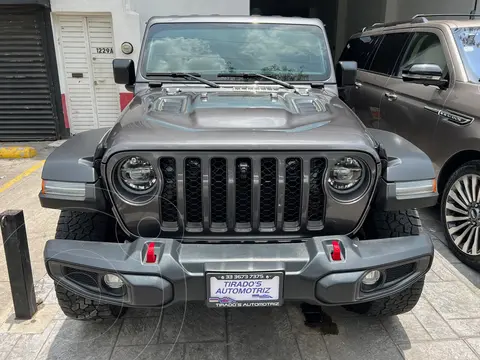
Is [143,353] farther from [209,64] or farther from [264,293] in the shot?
[209,64]

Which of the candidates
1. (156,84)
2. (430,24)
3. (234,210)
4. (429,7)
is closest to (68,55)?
(156,84)

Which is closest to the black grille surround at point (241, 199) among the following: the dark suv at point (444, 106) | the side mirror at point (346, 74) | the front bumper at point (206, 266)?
the front bumper at point (206, 266)

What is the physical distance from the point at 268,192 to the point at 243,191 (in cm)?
13

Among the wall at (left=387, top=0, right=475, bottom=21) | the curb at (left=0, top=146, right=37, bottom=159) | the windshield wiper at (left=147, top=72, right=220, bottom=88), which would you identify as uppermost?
the wall at (left=387, top=0, right=475, bottom=21)

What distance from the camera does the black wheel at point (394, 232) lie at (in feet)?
8.45

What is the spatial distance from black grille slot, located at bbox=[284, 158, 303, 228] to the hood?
0.12 metres

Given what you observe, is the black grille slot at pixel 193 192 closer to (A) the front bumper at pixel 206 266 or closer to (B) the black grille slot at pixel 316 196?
(A) the front bumper at pixel 206 266

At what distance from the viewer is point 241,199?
7.52 ft

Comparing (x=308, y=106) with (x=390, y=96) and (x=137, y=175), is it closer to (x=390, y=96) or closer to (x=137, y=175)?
(x=137, y=175)

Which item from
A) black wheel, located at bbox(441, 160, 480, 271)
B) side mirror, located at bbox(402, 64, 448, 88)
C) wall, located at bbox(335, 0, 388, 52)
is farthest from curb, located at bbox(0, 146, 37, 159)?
wall, located at bbox(335, 0, 388, 52)

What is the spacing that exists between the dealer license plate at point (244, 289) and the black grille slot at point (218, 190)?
1.13 ft

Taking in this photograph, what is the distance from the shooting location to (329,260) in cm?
208

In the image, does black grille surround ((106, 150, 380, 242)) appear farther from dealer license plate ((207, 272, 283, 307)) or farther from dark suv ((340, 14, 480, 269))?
dark suv ((340, 14, 480, 269))

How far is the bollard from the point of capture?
2789 mm
